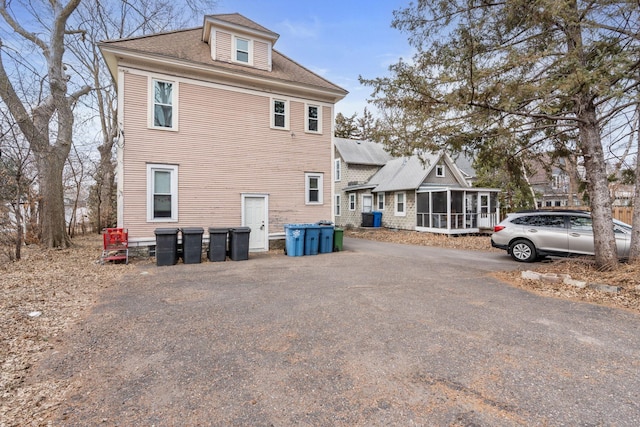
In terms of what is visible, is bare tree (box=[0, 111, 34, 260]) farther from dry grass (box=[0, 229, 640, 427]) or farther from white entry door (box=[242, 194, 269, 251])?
white entry door (box=[242, 194, 269, 251])

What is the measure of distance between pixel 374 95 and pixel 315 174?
218 inches

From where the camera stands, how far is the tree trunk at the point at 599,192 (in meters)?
6.60

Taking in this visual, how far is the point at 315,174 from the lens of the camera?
12.4 meters

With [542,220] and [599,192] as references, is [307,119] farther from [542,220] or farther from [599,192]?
[599,192]

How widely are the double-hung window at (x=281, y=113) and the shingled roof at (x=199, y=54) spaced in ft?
2.67

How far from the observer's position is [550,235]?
29.4 ft

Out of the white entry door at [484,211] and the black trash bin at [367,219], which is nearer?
the white entry door at [484,211]

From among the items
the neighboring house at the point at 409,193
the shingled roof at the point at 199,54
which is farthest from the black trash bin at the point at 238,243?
the neighboring house at the point at 409,193

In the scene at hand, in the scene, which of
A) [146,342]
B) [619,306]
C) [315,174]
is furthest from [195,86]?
[619,306]

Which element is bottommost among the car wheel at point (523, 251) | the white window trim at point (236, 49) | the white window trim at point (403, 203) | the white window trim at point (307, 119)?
the car wheel at point (523, 251)

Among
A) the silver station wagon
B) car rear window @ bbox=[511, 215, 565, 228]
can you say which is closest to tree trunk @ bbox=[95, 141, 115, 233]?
the silver station wagon

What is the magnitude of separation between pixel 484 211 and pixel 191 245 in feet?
56.6

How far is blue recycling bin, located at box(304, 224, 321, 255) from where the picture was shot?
426 inches

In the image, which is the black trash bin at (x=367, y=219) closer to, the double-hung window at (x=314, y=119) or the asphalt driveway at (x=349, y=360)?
the double-hung window at (x=314, y=119)
